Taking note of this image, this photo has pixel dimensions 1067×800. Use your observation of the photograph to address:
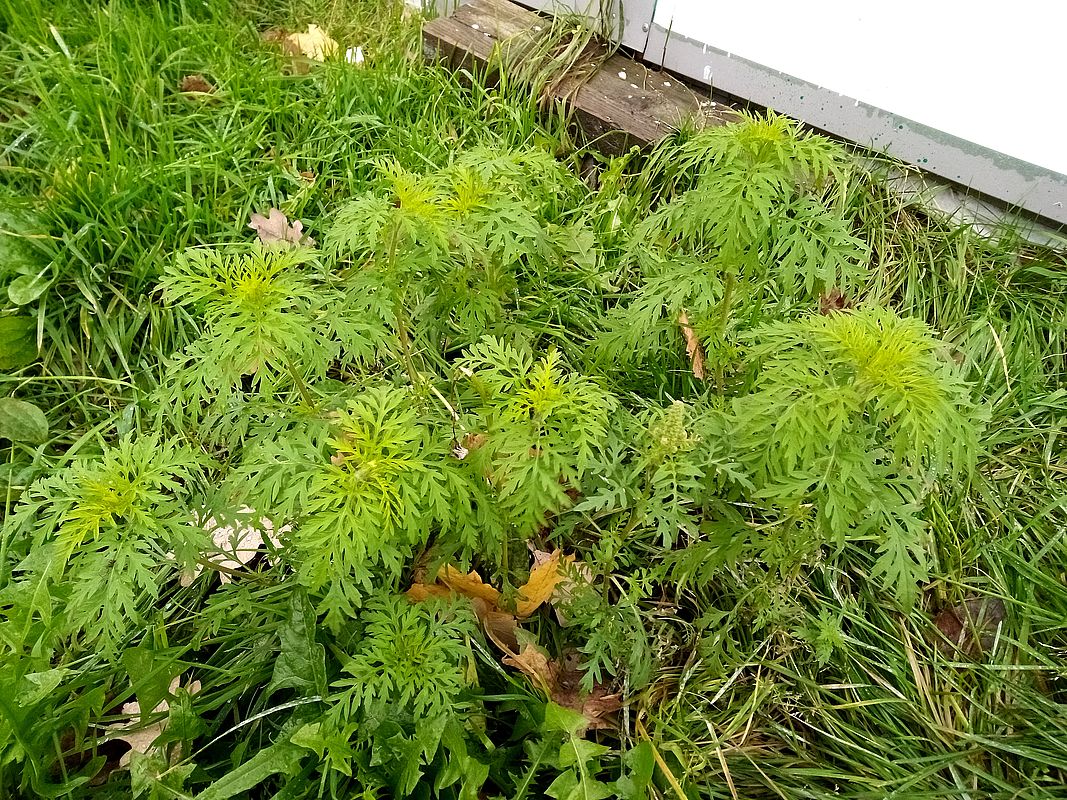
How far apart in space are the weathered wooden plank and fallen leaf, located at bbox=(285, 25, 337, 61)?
0.48 m

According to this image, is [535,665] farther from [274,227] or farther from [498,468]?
[274,227]

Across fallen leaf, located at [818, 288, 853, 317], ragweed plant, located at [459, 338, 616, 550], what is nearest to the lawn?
ragweed plant, located at [459, 338, 616, 550]

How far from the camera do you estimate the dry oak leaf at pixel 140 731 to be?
1689mm

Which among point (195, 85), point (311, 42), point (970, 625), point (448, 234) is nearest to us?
point (448, 234)

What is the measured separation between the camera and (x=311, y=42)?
10.8 feet

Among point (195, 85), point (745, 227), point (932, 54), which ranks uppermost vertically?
point (932, 54)

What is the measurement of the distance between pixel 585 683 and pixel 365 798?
53cm

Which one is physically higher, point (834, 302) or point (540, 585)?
point (834, 302)

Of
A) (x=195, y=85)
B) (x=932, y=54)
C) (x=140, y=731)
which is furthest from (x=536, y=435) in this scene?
(x=195, y=85)

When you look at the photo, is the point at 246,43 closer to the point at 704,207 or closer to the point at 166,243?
the point at 166,243

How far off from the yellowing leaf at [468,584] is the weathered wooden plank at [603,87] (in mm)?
1865

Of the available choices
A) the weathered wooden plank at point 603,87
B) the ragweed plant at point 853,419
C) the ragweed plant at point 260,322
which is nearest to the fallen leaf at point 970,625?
the ragweed plant at point 853,419

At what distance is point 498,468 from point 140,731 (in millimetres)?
1118

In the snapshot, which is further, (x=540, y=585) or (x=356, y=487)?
(x=540, y=585)
